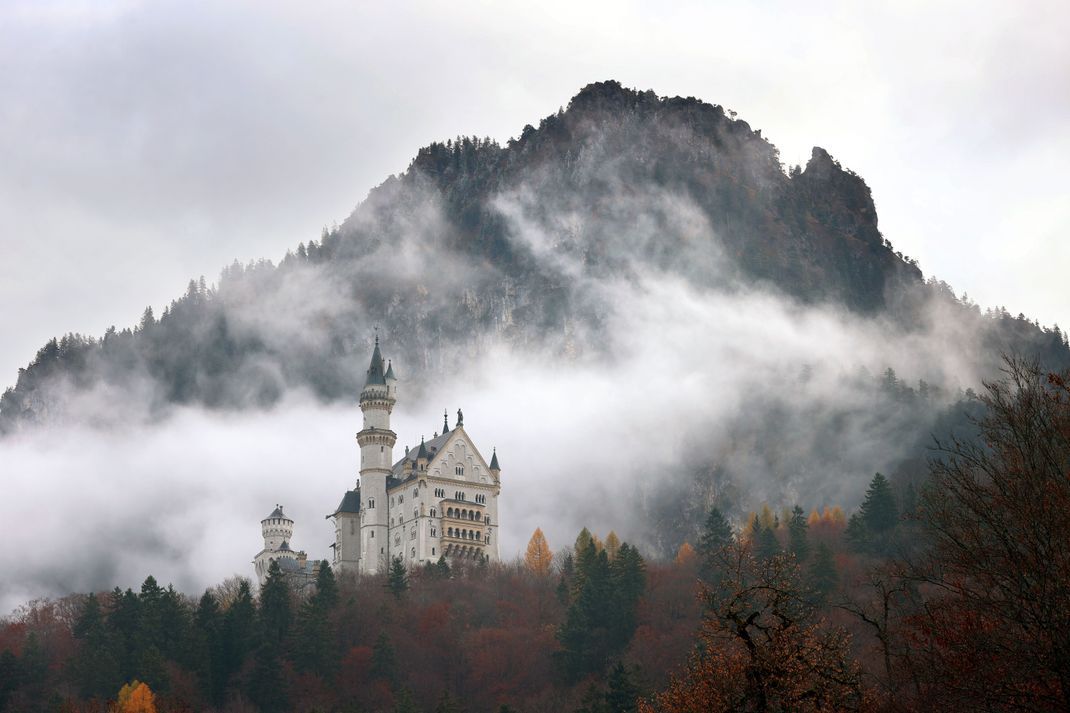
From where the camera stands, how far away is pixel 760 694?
3178 centimetres

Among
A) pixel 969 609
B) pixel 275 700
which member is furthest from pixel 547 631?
pixel 969 609

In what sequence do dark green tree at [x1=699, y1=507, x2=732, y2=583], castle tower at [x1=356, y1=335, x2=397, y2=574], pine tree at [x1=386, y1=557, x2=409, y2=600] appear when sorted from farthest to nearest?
castle tower at [x1=356, y1=335, x2=397, y2=574] < pine tree at [x1=386, y1=557, x2=409, y2=600] < dark green tree at [x1=699, y1=507, x2=732, y2=583]

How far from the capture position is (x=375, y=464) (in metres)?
135

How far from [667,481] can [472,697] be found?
111871mm

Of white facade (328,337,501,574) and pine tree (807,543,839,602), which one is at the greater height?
white facade (328,337,501,574)

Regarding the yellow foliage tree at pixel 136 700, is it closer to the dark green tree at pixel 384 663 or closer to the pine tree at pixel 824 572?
the dark green tree at pixel 384 663

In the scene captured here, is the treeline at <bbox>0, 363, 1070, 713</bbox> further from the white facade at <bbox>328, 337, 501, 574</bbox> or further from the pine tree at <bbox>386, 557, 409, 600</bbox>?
the white facade at <bbox>328, 337, 501, 574</bbox>

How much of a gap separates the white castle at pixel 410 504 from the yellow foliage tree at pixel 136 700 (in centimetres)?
4535

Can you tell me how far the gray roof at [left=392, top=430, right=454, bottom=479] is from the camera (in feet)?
435

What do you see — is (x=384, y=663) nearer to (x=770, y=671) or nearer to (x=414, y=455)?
(x=414, y=455)

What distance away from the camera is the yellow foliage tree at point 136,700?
77.7 meters

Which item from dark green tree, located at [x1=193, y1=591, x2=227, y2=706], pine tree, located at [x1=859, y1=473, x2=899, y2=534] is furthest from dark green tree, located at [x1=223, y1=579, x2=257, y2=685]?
pine tree, located at [x1=859, y1=473, x2=899, y2=534]

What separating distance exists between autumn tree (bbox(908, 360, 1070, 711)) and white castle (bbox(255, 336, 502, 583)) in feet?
302

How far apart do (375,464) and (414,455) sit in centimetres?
372
